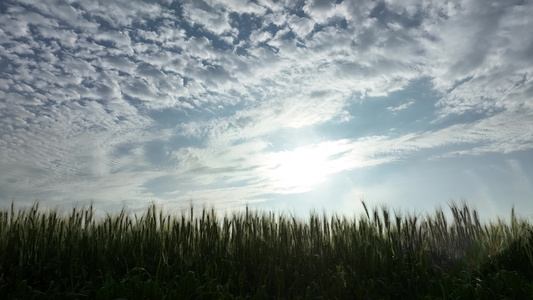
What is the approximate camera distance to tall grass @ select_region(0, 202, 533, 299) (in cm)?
436

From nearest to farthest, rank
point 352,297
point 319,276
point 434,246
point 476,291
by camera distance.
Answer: point 476,291 → point 352,297 → point 319,276 → point 434,246

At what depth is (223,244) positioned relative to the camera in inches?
220

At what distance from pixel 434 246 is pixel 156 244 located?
4916 millimetres

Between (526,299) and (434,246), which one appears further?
(434,246)

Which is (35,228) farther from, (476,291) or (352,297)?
(476,291)

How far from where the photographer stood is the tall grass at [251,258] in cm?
436

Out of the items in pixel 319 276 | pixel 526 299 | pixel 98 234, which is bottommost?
pixel 526 299

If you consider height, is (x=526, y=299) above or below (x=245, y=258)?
below

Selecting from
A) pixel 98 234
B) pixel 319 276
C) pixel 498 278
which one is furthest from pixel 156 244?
pixel 498 278

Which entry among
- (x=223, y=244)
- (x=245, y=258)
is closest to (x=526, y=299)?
(x=245, y=258)

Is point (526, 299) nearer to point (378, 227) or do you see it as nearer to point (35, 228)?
point (378, 227)

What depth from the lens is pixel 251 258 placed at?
529 centimetres

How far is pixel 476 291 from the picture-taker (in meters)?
4.05

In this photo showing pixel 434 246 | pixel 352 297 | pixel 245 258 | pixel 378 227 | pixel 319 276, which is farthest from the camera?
pixel 434 246
